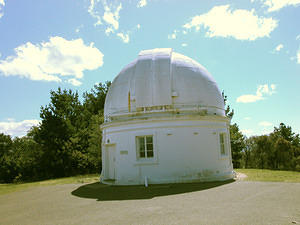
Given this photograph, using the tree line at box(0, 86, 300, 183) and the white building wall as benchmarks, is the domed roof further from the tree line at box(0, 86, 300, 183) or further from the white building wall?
the tree line at box(0, 86, 300, 183)

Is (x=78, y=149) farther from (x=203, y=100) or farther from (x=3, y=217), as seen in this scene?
(x=3, y=217)

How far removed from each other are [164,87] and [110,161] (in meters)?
5.65

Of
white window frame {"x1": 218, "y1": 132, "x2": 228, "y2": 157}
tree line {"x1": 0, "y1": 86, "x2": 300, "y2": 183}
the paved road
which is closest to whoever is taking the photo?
the paved road

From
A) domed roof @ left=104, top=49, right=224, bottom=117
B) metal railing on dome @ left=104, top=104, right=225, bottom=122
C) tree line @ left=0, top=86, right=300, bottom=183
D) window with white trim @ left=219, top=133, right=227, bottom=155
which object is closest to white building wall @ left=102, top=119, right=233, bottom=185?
metal railing on dome @ left=104, top=104, right=225, bottom=122

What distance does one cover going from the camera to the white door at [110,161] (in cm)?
1513

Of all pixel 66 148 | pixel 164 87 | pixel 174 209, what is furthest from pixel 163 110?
pixel 66 148

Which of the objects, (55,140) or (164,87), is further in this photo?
(55,140)

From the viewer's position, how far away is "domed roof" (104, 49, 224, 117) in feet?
45.2

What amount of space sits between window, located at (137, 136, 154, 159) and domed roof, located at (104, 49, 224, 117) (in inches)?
61.7

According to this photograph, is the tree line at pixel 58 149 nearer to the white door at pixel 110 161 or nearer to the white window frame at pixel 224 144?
the white door at pixel 110 161

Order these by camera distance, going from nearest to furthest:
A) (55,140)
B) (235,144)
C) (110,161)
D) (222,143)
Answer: (222,143) → (110,161) → (55,140) → (235,144)

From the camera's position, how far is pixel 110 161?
608 inches

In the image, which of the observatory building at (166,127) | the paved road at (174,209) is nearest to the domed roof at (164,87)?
the observatory building at (166,127)

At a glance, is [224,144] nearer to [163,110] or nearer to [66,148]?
[163,110]
